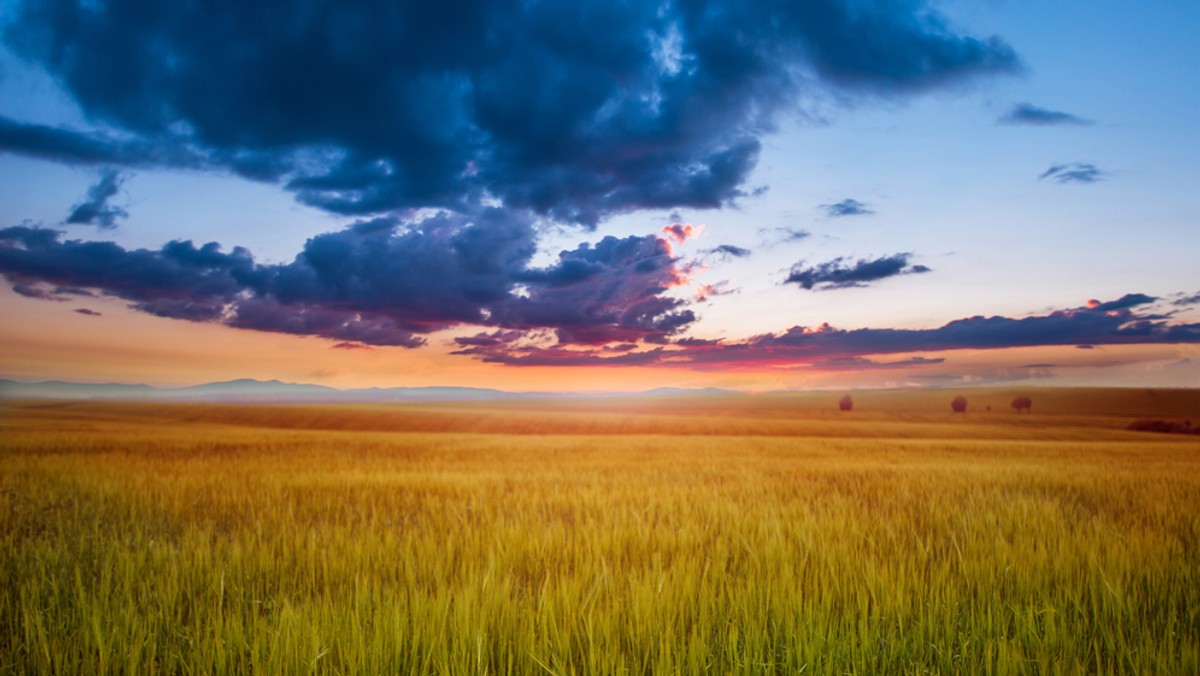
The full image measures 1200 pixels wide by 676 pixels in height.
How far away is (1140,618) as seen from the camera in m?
2.88

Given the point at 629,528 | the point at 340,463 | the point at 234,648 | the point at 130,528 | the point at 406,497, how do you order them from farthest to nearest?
the point at 340,463 → the point at 406,497 → the point at 130,528 → the point at 629,528 → the point at 234,648

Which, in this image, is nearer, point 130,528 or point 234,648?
point 234,648

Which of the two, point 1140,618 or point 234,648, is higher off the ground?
point 234,648

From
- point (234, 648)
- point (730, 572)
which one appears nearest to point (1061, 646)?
point (730, 572)

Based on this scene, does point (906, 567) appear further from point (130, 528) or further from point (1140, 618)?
point (130, 528)

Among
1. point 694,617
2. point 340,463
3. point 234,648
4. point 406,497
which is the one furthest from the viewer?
point 340,463

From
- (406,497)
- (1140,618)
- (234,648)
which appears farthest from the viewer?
(406,497)

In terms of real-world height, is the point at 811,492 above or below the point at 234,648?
below

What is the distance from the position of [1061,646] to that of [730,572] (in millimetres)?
1646

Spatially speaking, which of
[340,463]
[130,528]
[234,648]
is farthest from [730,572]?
[340,463]

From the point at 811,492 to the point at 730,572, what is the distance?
13.1 ft

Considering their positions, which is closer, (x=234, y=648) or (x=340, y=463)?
(x=234, y=648)

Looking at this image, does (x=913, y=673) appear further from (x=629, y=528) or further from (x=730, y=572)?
(x=629, y=528)

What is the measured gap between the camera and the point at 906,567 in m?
3.56
